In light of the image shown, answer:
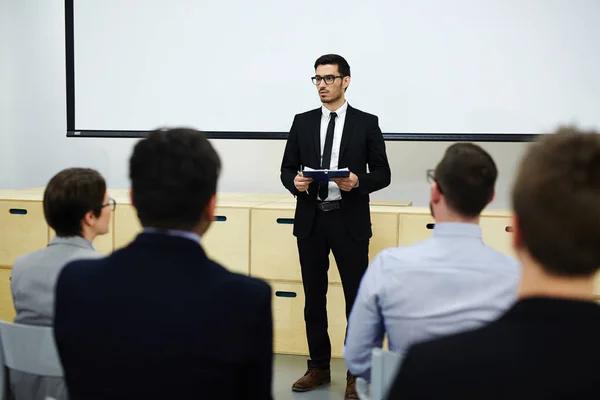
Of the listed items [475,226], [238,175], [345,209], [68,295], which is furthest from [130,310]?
[238,175]

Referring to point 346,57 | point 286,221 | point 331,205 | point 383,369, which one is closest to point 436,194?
point 383,369

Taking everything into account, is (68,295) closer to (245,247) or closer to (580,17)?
(245,247)

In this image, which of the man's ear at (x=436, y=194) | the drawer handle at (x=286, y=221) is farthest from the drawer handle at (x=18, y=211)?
the man's ear at (x=436, y=194)

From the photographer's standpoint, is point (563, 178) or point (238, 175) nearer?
point (563, 178)

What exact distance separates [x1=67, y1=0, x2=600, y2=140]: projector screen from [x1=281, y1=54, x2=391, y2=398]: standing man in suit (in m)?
0.79

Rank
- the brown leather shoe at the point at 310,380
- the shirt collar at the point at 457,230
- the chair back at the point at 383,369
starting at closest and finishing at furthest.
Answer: the chair back at the point at 383,369
the shirt collar at the point at 457,230
the brown leather shoe at the point at 310,380

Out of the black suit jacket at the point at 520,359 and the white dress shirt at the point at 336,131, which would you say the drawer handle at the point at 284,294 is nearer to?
the white dress shirt at the point at 336,131

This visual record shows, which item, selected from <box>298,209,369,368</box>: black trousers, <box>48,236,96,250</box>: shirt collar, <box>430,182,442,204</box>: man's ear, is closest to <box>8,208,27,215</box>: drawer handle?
<box>298,209,369,368</box>: black trousers

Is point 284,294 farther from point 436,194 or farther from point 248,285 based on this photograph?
point 248,285

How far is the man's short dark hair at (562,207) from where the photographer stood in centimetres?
73

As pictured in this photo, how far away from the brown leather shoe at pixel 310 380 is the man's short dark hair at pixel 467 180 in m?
1.79

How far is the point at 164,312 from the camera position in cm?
107

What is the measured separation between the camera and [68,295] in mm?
1150

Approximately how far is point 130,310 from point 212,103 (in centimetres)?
320
